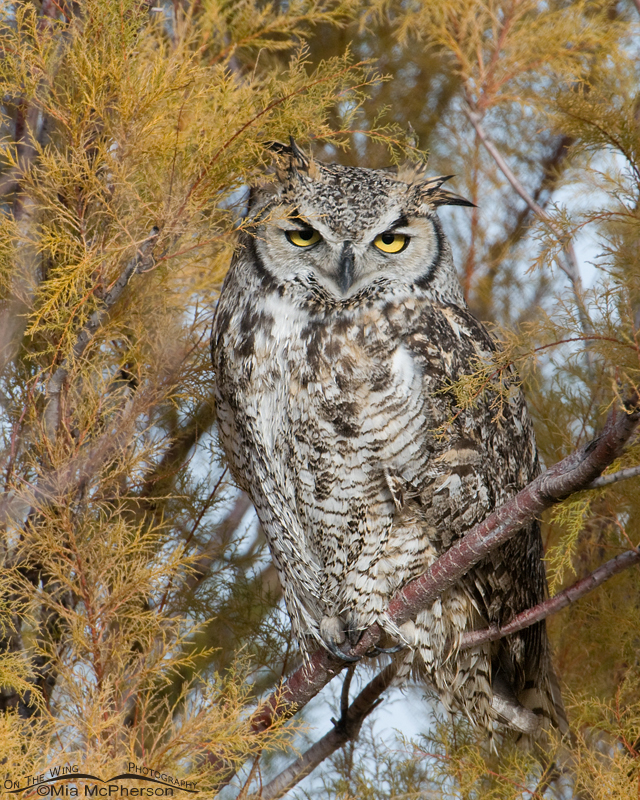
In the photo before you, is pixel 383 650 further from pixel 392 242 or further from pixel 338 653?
pixel 392 242

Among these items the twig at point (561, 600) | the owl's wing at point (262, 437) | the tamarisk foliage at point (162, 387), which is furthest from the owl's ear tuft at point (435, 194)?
the twig at point (561, 600)

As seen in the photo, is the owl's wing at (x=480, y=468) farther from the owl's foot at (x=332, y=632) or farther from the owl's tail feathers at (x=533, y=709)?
the owl's foot at (x=332, y=632)

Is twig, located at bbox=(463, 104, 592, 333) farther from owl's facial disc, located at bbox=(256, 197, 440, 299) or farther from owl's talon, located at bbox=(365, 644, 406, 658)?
owl's talon, located at bbox=(365, 644, 406, 658)

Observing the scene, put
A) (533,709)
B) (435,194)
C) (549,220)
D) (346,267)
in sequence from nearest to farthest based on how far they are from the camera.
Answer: (549,220)
(346,267)
(435,194)
(533,709)

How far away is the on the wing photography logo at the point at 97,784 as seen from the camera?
4.89 ft

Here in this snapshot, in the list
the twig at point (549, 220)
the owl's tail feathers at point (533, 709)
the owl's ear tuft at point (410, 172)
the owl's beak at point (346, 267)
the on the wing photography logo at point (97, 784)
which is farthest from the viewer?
the owl's tail feathers at point (533, 709)

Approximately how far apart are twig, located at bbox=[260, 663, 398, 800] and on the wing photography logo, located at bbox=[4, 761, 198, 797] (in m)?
0.51

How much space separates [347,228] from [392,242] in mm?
189

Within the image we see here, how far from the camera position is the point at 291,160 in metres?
2.10

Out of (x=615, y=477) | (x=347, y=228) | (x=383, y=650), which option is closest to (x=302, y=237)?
(x=347, y=228)

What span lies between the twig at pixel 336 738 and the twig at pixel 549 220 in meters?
1.27

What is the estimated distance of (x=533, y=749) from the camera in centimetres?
237

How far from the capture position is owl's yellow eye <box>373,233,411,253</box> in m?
2.07

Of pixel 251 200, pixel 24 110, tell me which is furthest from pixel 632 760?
pixel 24 110
